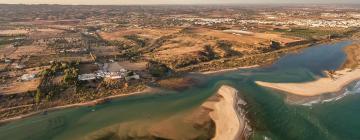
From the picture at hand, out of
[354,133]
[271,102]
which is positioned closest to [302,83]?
[271,102]

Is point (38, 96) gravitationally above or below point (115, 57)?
below

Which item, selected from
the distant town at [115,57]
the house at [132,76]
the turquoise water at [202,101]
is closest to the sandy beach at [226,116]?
the turquoise water at [202,101]

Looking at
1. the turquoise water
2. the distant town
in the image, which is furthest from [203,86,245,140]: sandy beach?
the distant town

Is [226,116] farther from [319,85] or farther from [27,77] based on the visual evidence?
[27,77]

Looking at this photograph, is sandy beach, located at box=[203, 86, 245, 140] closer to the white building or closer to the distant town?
the distant town

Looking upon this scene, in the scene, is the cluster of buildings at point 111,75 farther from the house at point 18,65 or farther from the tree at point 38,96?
the house at point 18,65

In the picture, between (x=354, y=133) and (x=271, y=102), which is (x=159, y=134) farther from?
(x=354, y=133)

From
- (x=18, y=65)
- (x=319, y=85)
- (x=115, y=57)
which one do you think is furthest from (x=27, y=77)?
(x=319, y=85)
